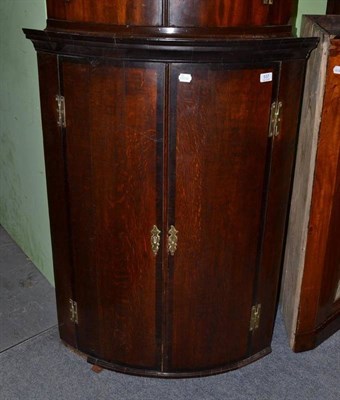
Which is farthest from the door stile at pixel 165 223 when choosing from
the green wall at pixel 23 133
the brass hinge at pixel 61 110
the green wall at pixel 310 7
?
the green wall at pixel 310 7

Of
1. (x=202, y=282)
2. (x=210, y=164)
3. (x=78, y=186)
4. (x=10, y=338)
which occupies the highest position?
(x=210, y=164)

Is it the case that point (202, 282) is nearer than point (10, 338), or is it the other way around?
point (202, 282)

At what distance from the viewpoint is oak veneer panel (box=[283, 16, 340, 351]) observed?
186 cm

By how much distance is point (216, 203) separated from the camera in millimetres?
1713

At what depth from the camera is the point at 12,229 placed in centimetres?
315

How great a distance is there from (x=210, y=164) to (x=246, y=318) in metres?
0.70

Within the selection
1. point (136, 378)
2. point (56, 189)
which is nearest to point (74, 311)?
point (136, 378)

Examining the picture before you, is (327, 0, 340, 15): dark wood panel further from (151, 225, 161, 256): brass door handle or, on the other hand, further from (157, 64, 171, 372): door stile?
(151, 225, 161, 256): brass door handle

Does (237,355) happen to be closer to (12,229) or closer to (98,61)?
(98,61)

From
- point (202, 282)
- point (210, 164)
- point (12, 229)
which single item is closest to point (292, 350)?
point (202, 282)

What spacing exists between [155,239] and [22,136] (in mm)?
1186

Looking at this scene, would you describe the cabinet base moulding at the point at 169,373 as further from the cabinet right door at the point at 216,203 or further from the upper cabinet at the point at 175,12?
the upper cabinet at the point at 175,12

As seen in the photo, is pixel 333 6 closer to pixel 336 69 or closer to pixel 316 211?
pixel 336 69

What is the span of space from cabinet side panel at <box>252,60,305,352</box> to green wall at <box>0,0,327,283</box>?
60 centimetres
